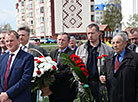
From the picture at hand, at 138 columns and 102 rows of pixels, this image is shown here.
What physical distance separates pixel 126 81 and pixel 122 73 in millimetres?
143

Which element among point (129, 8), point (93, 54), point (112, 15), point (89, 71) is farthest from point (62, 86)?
point (129, 8)

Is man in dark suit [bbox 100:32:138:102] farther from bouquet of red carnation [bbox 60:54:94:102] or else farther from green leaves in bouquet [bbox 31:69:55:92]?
green leaves in bouquet [bbox 31:69:55:92]

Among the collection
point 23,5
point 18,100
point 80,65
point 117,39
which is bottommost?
point 18,100

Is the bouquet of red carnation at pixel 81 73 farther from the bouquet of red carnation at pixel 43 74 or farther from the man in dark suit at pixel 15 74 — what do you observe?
the man in dark suit at pixel 15 74

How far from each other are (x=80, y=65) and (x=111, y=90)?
0.68 meters

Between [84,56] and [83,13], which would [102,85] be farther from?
[83,13]

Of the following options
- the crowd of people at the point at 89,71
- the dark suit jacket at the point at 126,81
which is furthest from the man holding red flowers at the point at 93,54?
the dark suit jacket at the point at 126,81

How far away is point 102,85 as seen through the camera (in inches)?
172

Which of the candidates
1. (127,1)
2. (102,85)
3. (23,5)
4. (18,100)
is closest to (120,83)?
(102,85)

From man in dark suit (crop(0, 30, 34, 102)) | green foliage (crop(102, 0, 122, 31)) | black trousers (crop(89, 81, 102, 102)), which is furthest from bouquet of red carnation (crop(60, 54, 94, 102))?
green foliage (crop(102, 0, 122, 31))

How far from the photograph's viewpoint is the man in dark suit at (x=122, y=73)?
3833 millimetres

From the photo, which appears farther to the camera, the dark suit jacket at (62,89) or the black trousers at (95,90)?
the dark suit jacket at (62,89)

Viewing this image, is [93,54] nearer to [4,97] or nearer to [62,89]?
[62,89]

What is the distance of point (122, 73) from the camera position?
153 inches
